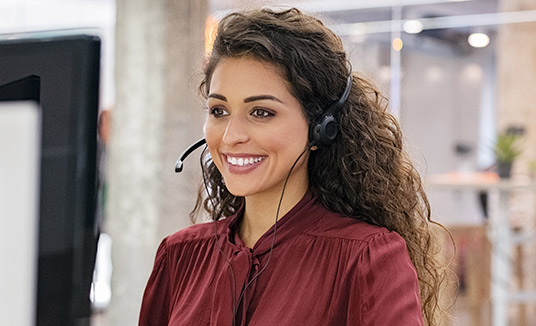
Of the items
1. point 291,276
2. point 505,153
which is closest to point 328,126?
point 291,276

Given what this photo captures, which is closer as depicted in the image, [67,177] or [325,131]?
[67,177]

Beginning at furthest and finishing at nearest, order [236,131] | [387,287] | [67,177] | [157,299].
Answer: [157,299] → [236,131] → [387,287] → [67,177]

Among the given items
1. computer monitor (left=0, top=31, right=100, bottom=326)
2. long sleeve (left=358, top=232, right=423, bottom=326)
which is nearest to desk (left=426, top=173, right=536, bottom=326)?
long sleeve (left=358, top=232, right=423, bottom=326)

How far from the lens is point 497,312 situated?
15.2ft

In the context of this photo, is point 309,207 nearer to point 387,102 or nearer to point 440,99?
point 387,102

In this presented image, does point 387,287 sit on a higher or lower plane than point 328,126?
lower

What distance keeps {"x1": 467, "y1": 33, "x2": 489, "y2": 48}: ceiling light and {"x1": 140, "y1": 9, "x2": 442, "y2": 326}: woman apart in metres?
3.69

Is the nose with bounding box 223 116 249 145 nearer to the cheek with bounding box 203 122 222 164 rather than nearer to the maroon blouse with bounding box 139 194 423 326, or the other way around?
the cheek with bounding box 203 122 222 164

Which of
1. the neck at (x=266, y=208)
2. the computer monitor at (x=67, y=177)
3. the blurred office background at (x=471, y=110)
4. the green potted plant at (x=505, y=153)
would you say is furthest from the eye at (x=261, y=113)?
the green potted plant at (x=505, y=153)

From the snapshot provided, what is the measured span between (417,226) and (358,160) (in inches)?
5.9

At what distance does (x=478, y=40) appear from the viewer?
4.81 meters

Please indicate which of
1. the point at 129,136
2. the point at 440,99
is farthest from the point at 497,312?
the point at 129,136

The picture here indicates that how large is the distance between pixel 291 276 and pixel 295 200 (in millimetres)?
149

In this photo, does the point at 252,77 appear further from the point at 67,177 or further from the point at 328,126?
the point at 67,177
